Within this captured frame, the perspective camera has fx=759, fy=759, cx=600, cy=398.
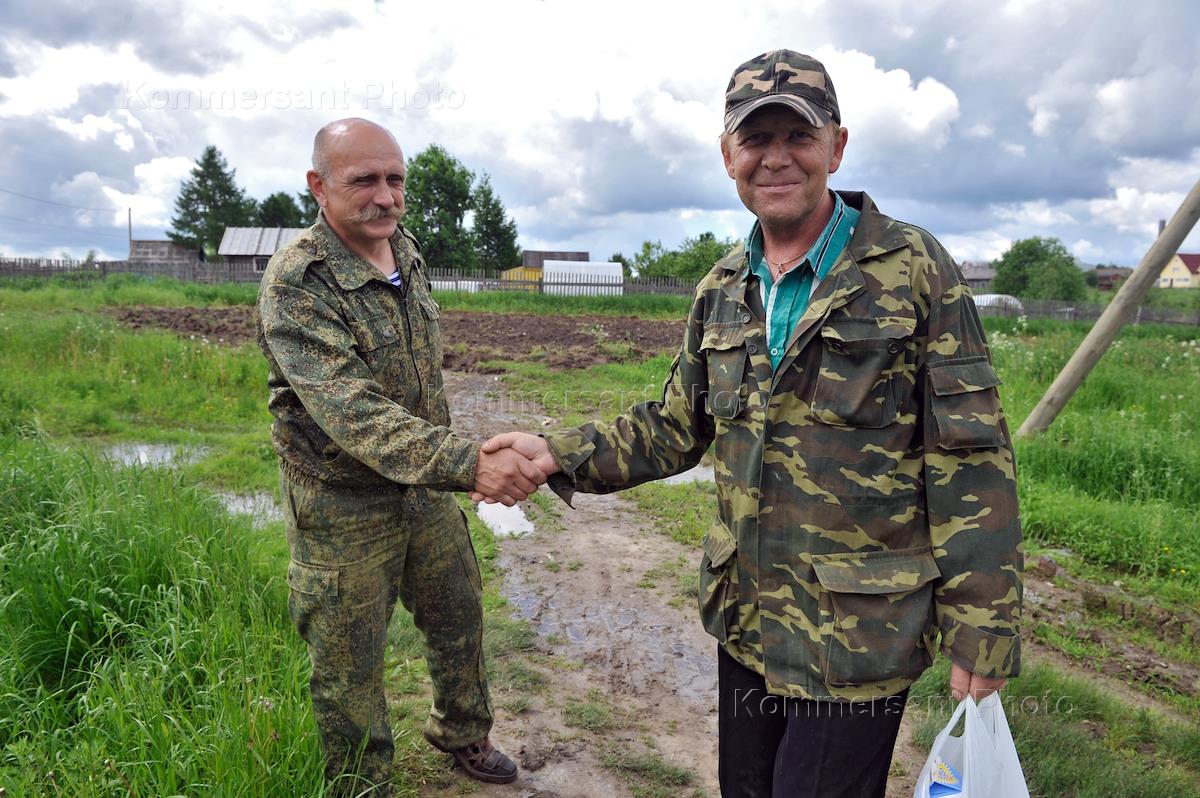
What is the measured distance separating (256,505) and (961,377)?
5247mm

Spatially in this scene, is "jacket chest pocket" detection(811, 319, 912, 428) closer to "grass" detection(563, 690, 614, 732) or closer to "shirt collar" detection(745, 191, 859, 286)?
"shirt collar" detection(745, 191, 859, 286)

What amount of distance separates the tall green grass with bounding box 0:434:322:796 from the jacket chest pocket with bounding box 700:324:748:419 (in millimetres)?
1794

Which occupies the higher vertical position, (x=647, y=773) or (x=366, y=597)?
(x=366, y=597)

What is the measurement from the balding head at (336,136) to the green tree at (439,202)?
154 feet

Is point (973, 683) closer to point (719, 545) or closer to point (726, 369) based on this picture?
point (719, 545)

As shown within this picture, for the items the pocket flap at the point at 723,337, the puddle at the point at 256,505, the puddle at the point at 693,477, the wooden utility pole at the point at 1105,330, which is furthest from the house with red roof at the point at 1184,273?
the pocket flap at the point at 723,337

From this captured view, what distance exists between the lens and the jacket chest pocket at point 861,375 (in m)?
1.80

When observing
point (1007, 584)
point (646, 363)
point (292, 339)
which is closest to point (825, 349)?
point (1007, 584)

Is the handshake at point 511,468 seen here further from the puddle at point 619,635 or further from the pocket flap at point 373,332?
the puddle at point 619,635

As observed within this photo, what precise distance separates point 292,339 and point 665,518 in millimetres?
4022

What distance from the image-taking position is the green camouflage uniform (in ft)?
7.47

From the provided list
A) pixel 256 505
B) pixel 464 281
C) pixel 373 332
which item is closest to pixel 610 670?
pixel 373 332

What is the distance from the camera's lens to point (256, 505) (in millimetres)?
5664

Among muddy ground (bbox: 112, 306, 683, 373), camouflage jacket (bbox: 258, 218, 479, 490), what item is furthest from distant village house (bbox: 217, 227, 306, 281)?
camouflage jacket (bbox: 258, 218, 479, 490)
